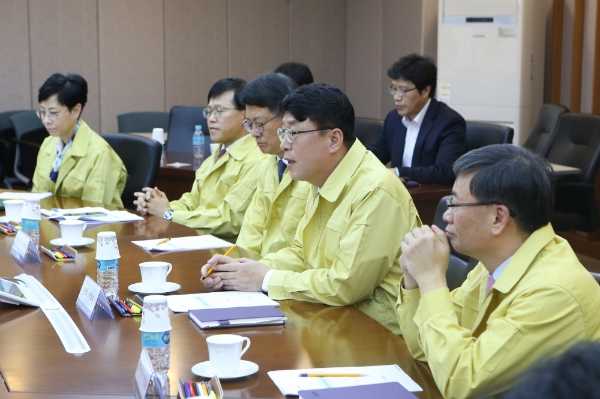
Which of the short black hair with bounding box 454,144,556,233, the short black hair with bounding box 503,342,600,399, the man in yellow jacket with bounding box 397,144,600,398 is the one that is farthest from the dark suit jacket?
the short black hair with bounding box 503,342,600,399

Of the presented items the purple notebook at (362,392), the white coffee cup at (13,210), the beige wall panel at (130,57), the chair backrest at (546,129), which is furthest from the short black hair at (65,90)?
the beige wall panel at (130,57)

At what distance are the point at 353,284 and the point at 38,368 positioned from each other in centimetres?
86

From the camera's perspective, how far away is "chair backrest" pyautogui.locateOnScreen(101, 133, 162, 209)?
13.1ft

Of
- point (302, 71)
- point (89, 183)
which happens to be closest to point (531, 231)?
point (89, 183)

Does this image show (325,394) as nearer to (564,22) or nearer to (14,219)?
(14,219)

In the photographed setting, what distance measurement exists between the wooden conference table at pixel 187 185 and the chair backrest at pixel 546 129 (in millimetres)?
1239

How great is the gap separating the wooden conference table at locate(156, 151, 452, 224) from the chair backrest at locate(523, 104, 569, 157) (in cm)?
124

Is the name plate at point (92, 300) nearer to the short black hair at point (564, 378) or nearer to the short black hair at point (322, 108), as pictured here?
the short black hair at point (322, 108)

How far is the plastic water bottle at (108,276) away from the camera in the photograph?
2119mm

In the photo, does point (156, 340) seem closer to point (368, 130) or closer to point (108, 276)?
point (108, 276)

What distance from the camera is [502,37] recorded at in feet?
20.4

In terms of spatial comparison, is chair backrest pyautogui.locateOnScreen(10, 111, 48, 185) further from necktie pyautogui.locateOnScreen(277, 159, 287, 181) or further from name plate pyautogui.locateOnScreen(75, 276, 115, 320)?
name plate pyautogui.locateOnScreen(75, 276, 115, 320)

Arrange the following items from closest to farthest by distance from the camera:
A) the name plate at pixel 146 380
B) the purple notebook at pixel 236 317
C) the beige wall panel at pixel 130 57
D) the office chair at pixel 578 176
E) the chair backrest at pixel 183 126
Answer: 1. the name plate at pixel 146 380
2. the purple notebook at pixel 236 317
3. the office chair at pixel 578 176
4. the chair backrest at pixel 183 126
5. the beige wall panel at pixel 130 57

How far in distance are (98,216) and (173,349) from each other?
1731 millimetres
